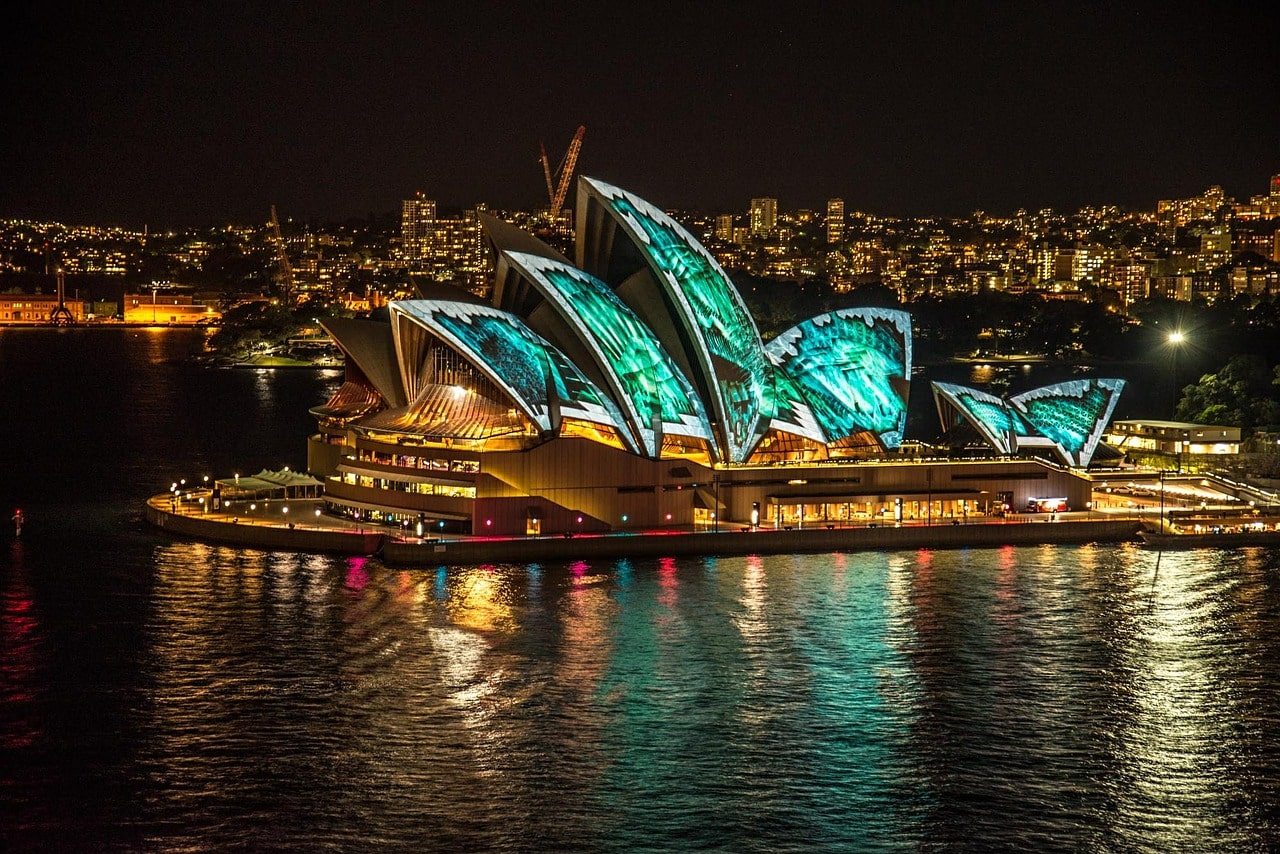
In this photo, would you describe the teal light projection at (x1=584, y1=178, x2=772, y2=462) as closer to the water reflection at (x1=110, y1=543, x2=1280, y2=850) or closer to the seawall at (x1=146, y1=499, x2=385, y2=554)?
the water reflection at (x1=110, y1=543, x2=1280, y2=850)

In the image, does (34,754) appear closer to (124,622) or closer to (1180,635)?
(124,622)

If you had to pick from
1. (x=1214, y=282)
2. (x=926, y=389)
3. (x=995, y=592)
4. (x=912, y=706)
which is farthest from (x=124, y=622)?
(x=1214, y=282)

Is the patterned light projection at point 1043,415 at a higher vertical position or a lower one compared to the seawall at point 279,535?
higher

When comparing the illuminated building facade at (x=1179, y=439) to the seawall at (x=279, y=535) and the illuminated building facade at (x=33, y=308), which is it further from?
the illuminated building facade at (x=33, y=308)

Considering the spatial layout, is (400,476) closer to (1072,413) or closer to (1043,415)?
(1043,415)

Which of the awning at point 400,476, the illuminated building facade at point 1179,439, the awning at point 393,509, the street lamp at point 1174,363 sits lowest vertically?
the awning at point 393,509

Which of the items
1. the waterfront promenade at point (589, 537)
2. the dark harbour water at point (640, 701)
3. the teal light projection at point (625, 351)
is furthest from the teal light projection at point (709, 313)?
the dark harbour water at point (640, 701)
